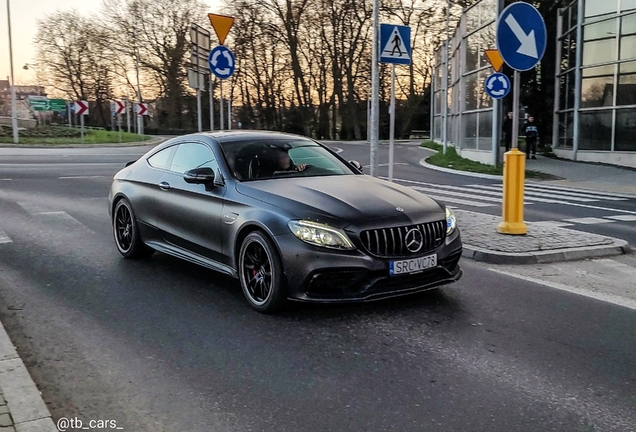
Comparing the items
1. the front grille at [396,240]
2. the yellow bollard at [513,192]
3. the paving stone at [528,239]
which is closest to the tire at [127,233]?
the front grille at [396,240]

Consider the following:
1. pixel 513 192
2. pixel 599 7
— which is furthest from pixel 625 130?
pixel 513 192

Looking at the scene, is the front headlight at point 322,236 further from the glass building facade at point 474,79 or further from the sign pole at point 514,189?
the glass building facade at point 474,79

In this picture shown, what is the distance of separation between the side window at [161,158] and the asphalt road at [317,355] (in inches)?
46.1

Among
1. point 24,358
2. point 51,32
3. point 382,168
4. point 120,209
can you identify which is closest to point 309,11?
point 51,32

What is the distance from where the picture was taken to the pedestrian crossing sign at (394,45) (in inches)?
428

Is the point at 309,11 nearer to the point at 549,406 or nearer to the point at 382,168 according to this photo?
the point at 382,168

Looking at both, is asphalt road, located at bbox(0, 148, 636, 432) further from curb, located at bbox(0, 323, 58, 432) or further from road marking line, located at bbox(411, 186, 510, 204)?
road marking line, located at bbox(411, 186, 510, 204)

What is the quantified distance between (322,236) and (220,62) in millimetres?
8371

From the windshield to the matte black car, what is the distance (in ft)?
0.03

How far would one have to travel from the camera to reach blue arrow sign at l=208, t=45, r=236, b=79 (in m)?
12.8

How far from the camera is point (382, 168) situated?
26422mm

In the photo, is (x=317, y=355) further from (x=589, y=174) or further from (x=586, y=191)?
(x=589, y=174)

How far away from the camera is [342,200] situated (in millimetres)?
5629

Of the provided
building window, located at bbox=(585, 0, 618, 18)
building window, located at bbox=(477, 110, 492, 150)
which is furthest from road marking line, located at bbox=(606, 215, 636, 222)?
building window, located at bbox=(585, 0, 618, 18)
